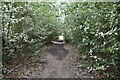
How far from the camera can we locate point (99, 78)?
2.20 metres

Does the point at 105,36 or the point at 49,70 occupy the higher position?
the point at 105,36

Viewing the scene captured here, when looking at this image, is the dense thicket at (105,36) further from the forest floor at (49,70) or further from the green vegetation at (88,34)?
the forest floor at (49,70)

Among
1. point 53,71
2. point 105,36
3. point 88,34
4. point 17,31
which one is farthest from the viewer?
point 53,71

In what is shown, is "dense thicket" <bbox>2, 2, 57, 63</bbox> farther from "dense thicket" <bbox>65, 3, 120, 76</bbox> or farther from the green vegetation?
"dense thicket" <bbox>65, 3, 120, 76</bbox>

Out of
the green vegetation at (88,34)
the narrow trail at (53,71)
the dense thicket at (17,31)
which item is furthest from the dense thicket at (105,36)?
the dense thicket at (17,31)

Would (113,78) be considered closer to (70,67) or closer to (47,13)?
(70,67)

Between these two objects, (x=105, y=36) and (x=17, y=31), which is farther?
(x=17, y=31)

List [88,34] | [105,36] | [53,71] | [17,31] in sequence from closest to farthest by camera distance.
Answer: [105,36]
[88,34]
[17,31]
[53,71]

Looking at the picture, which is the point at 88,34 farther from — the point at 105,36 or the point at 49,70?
the point at 49,70

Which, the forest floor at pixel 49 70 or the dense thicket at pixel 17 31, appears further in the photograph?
the forest floor at pixel 49 70

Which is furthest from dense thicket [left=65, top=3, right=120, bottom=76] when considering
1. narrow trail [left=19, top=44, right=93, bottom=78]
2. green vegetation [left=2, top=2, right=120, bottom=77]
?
narrow trail [left=19, top=44, right=93, bottom=78]

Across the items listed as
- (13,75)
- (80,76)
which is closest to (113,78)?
(80,76)

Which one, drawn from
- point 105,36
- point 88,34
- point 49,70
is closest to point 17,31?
point 49,70

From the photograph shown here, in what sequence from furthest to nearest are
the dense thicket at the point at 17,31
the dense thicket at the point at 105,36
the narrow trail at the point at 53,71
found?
the narrow trail at the point at 53,71, the dense thicket at the point at 17,31, the dense thicket at the point at 105,36
